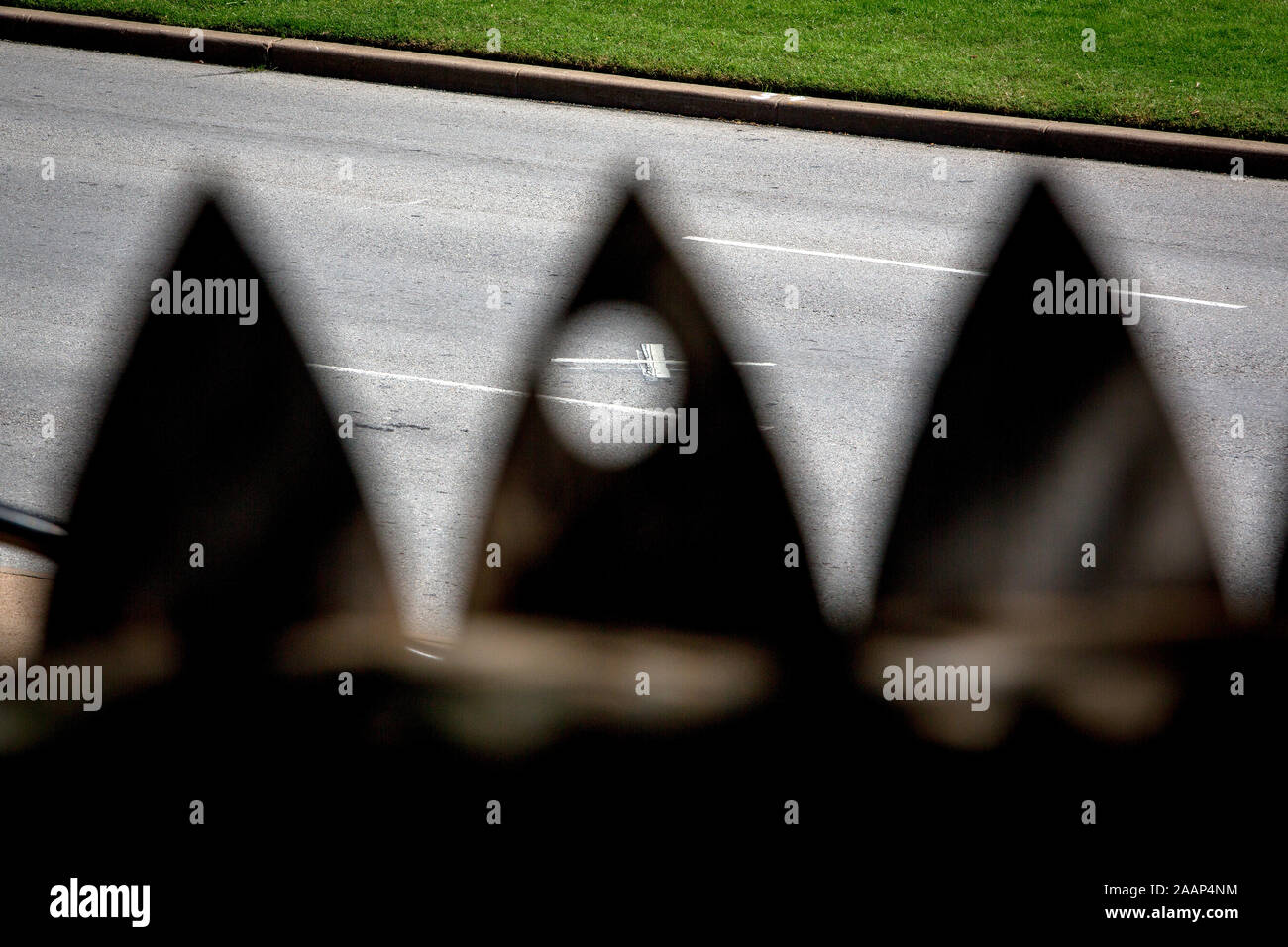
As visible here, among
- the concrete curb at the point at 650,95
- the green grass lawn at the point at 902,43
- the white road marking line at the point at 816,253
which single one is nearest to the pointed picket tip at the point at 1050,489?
the white road marking line at the point at 816,253

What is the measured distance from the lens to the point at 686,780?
582 millimetres

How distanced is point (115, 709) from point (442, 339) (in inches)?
264

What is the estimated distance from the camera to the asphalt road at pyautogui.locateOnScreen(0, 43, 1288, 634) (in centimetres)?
609

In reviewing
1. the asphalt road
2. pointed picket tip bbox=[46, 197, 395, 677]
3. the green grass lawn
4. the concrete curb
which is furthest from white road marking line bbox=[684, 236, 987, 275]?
pointed picket tip bbox=[46, 197, 395, 677]

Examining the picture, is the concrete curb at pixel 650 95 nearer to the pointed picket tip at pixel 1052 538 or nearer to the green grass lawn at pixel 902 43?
the green grass lawn at pixel 902 43

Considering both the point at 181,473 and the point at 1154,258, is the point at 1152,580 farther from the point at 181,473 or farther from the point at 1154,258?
the point at 1154,258

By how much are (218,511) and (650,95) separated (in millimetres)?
12399

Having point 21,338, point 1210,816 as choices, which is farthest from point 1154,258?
point 1210,816

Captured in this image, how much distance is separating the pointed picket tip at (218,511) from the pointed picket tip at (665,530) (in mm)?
68

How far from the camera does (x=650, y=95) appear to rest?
40.8 feet

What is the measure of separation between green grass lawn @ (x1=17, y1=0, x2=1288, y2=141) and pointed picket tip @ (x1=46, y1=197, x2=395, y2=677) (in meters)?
12.2

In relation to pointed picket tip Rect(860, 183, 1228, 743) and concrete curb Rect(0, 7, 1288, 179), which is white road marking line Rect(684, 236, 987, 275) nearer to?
concrete curb Rect(0, 7, 1288, 179)

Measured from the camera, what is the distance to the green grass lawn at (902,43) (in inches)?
476
